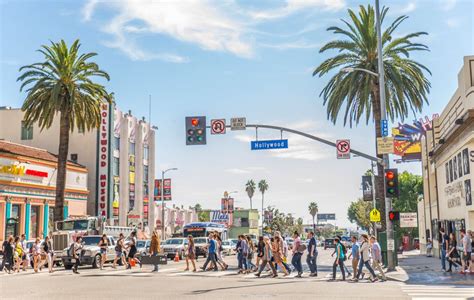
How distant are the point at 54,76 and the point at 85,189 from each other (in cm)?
1520

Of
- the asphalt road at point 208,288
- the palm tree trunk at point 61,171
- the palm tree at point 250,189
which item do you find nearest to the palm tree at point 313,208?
the palm tree at point 250,189

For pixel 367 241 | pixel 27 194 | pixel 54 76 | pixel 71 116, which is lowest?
pixel 367 241

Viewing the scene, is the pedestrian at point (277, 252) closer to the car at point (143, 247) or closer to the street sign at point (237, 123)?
the street sign at point (237, 123)

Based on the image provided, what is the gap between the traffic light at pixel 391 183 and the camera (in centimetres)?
2425

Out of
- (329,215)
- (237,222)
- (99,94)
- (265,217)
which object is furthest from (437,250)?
(329,215)

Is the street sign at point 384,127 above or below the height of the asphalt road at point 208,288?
above

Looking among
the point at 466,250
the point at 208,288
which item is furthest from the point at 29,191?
the point at 466,250

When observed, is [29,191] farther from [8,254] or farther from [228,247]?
[228,247]

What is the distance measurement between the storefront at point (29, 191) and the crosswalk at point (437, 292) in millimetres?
28063

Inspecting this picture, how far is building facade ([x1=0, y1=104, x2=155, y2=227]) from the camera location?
5475 centimetres

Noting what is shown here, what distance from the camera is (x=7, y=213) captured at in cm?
3925

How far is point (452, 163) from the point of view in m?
30.7

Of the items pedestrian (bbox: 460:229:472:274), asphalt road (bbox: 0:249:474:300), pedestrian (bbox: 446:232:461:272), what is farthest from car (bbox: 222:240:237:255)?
pedestrian (bbox: 460:229:472:274)

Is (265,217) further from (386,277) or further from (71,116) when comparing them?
(386,277)
